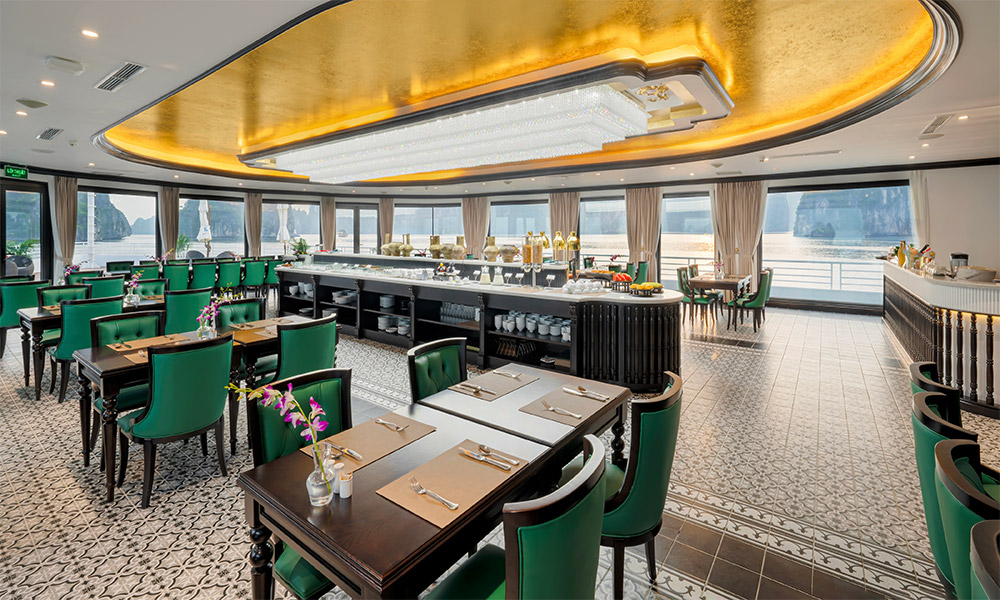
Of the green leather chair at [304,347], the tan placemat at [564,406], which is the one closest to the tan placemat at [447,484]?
the tan placemat at [564,406]

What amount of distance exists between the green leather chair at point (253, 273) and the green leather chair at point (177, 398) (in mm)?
7667

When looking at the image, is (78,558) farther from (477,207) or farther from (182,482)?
(477,207)

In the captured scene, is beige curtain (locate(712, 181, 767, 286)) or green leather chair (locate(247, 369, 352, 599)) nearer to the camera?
green leather chair (locate(247, 369, 352, 599))

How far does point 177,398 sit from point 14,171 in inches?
348

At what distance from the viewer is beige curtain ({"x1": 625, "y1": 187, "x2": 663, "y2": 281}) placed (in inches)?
426

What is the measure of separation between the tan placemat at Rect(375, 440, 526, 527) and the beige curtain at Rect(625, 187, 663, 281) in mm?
9858

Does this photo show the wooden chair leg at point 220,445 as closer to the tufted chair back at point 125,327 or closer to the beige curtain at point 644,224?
the tufted chair back at point 125,327

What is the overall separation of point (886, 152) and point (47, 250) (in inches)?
603

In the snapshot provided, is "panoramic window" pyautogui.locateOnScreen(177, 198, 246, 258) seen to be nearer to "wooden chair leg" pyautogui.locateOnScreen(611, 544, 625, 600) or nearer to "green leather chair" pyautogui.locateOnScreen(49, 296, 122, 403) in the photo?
"green leather chair" pyautogui.locateOnScreen(49, 296, 122, 403)

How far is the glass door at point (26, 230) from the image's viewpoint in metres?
8.66

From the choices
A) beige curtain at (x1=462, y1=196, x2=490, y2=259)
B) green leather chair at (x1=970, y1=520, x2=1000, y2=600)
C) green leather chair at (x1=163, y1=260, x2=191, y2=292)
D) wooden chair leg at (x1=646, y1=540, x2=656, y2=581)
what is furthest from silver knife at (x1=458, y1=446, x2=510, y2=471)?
beige curtain at (x1=462, y1=196, x2=490, y2=259)

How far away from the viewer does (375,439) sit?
1.82m

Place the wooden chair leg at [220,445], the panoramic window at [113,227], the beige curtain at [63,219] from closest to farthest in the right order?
the wooden chair leg at [220,445] → the beige curtain at [63,219] → the panoramic window at [113,227]

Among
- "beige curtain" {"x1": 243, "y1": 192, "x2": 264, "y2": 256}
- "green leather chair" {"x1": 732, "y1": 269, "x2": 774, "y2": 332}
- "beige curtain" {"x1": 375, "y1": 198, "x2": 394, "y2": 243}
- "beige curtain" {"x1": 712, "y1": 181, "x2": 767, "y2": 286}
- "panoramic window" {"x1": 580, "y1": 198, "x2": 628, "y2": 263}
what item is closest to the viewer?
"green leather chair" {"x1": 732, "y1": 269, "x2": 774, "y2": 332}
